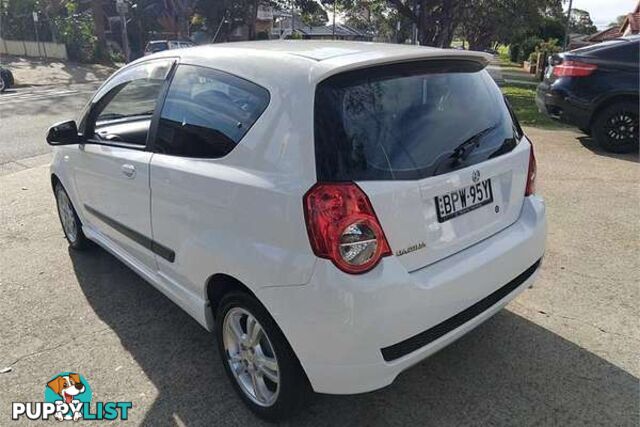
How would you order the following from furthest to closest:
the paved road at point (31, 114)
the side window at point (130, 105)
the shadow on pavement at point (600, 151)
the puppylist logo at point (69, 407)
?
the paved road at point (31, 114) → the shadow on pavement at point (600, 151) → the side window at point (130, 105) → the puppylist logo at point (69, 407)

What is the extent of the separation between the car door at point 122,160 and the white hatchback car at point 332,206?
55mm

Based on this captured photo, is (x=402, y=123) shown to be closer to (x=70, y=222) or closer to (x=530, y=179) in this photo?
(x=530, y=179)

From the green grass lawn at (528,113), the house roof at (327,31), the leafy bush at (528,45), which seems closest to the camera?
the green grass lawn at (528,113)

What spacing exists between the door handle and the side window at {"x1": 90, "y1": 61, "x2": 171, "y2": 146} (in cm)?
15

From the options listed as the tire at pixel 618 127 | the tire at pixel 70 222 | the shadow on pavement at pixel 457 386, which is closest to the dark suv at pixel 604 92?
the tire at pixel 618 127

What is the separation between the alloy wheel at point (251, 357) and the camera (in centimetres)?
247

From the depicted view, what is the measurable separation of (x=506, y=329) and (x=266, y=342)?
1.61 meters

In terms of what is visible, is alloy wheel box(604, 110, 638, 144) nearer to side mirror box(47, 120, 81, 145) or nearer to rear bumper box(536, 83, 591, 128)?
rear bumper box(536, 83, 591, 128)

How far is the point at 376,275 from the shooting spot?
2070 millimetres

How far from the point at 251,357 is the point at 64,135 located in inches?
89.4

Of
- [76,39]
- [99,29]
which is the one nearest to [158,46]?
[76,39]

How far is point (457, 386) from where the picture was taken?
9.01ft

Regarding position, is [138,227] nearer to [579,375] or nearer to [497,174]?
[497,174]

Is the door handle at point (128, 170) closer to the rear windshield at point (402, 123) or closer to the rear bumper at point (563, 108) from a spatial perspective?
the rear windshield at point (402, 123)
